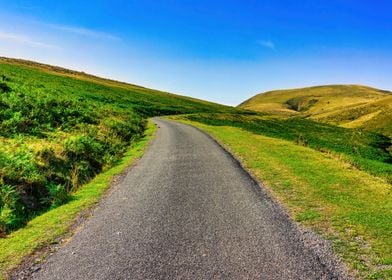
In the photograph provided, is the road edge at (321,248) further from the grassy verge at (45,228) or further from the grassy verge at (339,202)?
the grassy verge at (45,228)

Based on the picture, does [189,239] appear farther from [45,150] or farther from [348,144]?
[348,144]

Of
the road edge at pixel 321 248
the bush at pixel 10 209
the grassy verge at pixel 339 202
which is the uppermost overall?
the grassy verge at pixel 339 202

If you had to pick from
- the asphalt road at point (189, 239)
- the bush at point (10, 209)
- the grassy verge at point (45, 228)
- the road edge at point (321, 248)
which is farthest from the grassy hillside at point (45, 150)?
the road edge at point (321, 248)

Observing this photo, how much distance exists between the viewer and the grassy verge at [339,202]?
923 cm

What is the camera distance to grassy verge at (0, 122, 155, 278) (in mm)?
9898

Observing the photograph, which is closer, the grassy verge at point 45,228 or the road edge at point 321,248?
the road edge at point 321,248

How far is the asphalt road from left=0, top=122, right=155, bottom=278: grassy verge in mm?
681

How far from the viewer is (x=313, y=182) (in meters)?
17.3

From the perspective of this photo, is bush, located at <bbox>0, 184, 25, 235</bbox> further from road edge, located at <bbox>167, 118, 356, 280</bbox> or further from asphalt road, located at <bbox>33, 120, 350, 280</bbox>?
road edge, located at <bbox>167, 118, 356, 280</bbox>

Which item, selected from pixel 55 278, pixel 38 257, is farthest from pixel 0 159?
pixel 55 278

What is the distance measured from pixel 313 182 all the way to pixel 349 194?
7.45 feet

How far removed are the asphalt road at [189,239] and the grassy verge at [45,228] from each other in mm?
681

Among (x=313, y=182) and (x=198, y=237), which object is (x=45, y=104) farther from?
(x=198, y=237)

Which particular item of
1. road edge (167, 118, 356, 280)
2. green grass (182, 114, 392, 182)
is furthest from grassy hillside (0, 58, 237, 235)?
green grass (182, 114, 392, 182)
